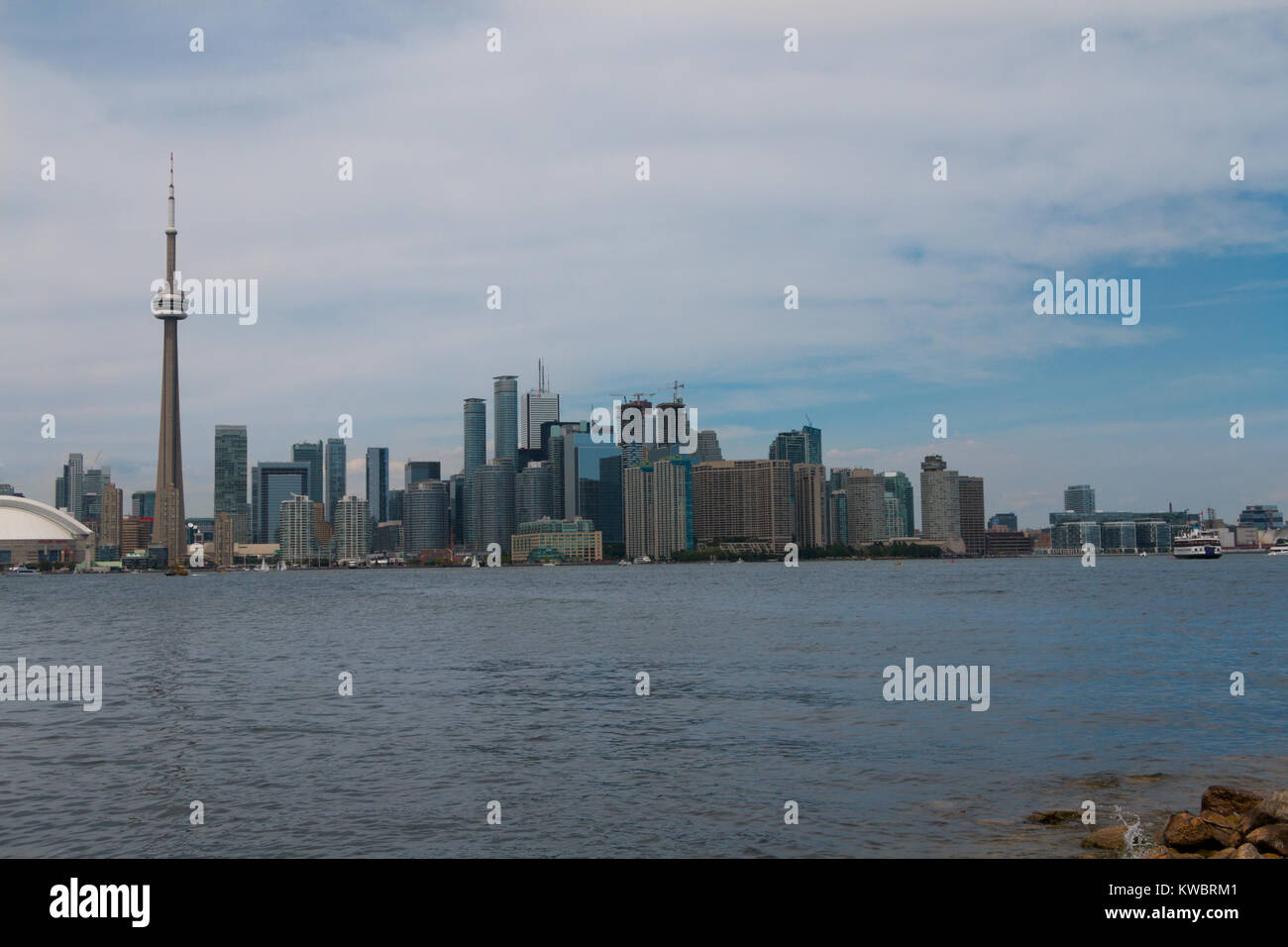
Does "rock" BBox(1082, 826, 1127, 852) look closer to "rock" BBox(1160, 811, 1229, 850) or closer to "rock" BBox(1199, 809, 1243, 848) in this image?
"rock" BBox(1160, 811, 1229, 850)

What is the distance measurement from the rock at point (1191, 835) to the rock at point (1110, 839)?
2.79ft

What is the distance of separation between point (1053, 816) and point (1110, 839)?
2328mm

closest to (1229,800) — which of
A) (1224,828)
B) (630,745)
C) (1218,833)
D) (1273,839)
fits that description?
(1224,828)

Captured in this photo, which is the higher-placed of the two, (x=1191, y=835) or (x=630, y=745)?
(x=1191, y=835)

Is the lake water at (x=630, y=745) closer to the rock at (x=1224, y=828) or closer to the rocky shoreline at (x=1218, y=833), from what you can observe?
the rocky shoreline at (x=1218, y=833)

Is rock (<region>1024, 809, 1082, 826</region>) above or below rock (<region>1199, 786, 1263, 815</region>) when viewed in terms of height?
below

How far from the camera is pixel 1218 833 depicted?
731 inches

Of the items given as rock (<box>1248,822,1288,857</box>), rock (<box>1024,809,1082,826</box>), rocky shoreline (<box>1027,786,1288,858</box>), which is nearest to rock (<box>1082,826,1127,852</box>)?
rocky shoreline (<box>1027,786,1288,858</box>)

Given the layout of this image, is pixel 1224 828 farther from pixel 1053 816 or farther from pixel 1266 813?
pixel 1053 816

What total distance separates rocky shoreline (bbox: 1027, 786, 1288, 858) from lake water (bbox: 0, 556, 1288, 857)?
3.13 feet

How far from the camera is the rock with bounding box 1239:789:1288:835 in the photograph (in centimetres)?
1759
